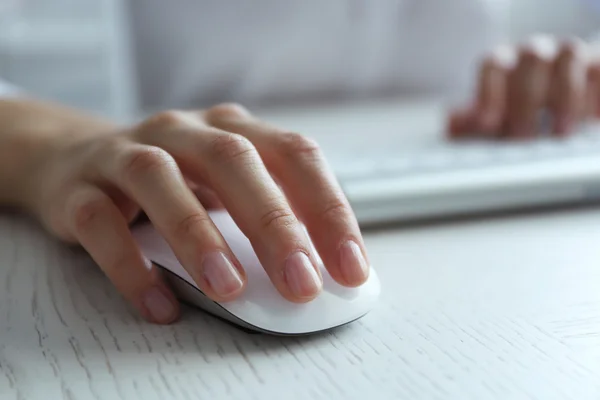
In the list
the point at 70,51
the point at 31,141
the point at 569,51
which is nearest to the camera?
the point at 31,141

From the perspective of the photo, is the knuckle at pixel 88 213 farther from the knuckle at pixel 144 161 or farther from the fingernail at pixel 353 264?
the fingernail at pixel 353 264

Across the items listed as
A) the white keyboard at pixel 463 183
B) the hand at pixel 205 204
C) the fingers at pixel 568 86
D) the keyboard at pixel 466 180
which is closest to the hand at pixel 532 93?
the fingers at pixel 568 86

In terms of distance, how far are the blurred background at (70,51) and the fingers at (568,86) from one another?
2.43ft

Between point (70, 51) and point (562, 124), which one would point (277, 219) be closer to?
point (562, 124)

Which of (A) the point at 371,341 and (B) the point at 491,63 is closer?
(A) the point at 371,341

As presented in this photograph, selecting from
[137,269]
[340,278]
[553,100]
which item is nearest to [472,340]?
[340,278]

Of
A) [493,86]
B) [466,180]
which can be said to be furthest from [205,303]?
[493,86]

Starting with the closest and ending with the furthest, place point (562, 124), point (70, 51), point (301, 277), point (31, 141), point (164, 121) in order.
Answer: point (301, 277)
point (164, 121)
point (31, 141)
point (562, 124)
point (70, 51)

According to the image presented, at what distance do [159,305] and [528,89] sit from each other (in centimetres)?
69

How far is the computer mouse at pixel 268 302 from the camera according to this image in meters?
0.33

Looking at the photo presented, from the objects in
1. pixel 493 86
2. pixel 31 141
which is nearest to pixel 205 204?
pixel 31 141

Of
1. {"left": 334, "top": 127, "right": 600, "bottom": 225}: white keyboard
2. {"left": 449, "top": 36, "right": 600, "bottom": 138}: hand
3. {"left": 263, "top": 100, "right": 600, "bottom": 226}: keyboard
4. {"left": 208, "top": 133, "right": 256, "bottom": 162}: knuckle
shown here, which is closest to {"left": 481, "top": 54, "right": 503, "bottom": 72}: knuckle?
{"left": 449, "top": 36, "right": 600, "bottom": 138}: hand

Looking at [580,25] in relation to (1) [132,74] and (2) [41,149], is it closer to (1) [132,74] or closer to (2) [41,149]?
(1) [132,74]

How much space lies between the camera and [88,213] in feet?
1.38
